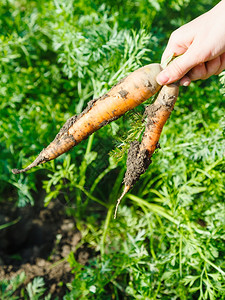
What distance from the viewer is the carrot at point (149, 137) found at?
1328 millimetres

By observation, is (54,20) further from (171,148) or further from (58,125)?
(171,148)

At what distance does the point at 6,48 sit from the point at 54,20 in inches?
16.7

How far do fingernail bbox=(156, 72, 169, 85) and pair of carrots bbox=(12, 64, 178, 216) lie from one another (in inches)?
1.6

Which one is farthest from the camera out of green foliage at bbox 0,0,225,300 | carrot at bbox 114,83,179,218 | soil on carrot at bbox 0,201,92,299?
soil on carrot at bbox 0,201,92,299

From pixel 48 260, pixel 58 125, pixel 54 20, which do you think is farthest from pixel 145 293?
pixel 54 20

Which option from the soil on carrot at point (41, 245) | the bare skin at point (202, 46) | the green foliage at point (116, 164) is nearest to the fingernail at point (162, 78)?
the bare skin at point (202, 46)

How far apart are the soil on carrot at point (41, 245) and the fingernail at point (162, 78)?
134cm

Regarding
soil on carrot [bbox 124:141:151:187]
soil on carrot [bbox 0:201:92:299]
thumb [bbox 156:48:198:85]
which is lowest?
soil on carrot [bbox 0:201:92:299]

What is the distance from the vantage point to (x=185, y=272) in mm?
1666

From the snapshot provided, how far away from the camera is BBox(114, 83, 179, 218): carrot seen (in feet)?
4.36

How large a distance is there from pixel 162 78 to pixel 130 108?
0.82ft

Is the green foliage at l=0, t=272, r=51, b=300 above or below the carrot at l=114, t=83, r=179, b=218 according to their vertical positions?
below

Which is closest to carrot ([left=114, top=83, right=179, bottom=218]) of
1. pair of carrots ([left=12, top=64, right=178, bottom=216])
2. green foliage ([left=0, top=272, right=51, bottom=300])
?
pair of carrots ([left=12, top=64, right=178, bottom=216])

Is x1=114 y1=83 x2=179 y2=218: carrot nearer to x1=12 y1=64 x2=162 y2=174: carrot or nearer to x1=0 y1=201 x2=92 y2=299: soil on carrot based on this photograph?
x1=12 y1=64 x2=162 y2=174: carrot
